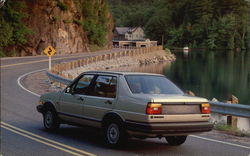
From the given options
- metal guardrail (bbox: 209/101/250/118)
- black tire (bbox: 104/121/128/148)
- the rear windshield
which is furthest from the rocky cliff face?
black tire (bbox: 104/121/128/148)

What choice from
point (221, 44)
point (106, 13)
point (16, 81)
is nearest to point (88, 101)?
point (16, 81)

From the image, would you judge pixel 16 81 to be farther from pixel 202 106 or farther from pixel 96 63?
pixel 96 63

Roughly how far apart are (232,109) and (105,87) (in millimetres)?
3982

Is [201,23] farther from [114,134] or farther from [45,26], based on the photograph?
[114,134]

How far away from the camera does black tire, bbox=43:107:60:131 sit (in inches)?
424

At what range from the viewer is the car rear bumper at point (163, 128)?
26.6 ft

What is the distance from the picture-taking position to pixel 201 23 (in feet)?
461

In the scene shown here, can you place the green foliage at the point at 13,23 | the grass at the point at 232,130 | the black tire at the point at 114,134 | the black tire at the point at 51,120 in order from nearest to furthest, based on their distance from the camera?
1. the black tire at the point at 114,134
2. the black tire at the point at 51,120
3. the grass at the point at 232,130
4. the green foliage at the point at 13,23

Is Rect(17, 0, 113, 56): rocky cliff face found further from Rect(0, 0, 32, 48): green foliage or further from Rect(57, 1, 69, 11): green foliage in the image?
Rect(0, 0, 32, 48): green foliage

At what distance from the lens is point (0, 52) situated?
168ft

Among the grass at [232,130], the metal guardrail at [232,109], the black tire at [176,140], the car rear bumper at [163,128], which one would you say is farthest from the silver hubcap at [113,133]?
the metal guardrail at [232,109]

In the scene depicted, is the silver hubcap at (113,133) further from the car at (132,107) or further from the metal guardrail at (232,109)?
the metal guardrail at (232,109)

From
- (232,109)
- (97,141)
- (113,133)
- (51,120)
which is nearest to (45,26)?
(51,120)

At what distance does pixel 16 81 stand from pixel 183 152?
772 inches
